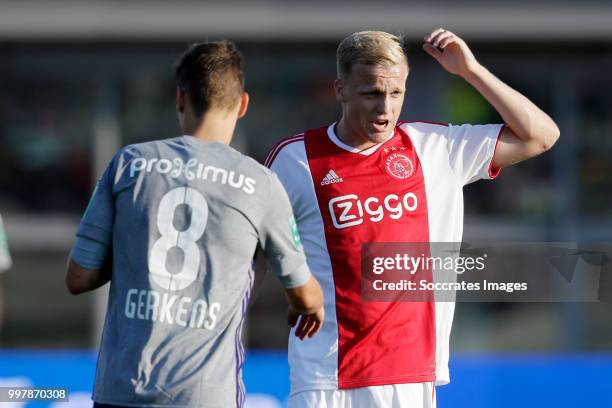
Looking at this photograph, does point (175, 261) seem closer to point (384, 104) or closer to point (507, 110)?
point (384, 104)

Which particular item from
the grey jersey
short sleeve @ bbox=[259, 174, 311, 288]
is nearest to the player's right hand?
short sleeve @ bbox=[259, 174, 311, 288]

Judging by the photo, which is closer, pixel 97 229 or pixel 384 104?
pixel 97 229

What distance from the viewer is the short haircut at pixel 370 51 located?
363cm

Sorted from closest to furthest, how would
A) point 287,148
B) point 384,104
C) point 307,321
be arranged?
point 307,321 < point 384,104 < point 287,148

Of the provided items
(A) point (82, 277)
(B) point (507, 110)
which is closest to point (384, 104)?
(B) point (507, 110)

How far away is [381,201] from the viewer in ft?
12.0

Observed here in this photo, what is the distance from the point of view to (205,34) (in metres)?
8.53

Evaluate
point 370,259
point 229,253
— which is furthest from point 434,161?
point 229,253

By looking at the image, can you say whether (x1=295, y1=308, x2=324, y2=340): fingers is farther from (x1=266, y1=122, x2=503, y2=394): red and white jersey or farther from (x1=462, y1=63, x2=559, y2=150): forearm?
(x1=462, y1=63, x2=559, y2=150): forearm

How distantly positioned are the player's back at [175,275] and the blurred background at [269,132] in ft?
19.4

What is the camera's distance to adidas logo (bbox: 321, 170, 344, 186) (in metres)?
3.70

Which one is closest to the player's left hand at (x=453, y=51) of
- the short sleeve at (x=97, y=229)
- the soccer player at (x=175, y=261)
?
the soccer player at (x=175, y=261)

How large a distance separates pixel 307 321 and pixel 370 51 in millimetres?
1079

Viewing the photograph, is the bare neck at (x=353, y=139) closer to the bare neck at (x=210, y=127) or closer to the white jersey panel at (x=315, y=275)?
the white jersey panel at (x=315, y=275)
